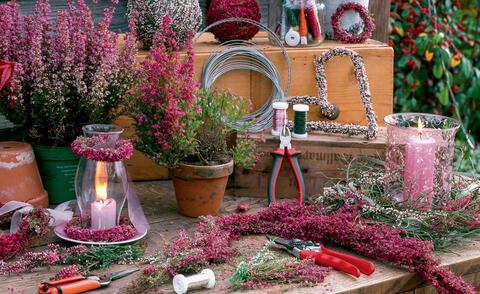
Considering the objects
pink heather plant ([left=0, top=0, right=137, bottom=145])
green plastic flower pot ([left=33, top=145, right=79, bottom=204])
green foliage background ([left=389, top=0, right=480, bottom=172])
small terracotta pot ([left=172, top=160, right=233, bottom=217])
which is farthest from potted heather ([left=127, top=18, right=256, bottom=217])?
green foliage background ([left=389, top=0, right=480, bottom=172])

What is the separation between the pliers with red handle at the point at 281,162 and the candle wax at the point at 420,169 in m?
0.29

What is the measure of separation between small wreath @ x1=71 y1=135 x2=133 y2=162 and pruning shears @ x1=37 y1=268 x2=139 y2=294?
275mm

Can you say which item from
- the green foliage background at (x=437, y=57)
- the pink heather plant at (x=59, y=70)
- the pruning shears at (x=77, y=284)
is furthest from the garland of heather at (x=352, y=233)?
the green foliage background at (x=437, y=57)

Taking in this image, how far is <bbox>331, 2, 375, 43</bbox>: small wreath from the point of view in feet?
8.08

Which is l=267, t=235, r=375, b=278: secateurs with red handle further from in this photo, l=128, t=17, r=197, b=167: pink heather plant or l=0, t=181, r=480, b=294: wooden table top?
l=128, t=17, r=197, b=167: pink heather plant

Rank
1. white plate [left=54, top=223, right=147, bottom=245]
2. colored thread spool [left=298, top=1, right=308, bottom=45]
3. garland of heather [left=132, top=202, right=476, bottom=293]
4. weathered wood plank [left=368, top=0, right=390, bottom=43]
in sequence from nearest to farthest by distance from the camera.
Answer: garland of heather [left=132, top=202, right=476, bottom=293], white plate [left=54, top=223, right=147, bottom=245], colored thread spool [left=298, top=1, right=308, bottom=45], weathered wood plank [left=368, top=0, right=390, bottom=43]

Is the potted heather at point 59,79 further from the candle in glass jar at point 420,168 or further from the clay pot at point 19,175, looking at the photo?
the candle in glass jar at point 420,168

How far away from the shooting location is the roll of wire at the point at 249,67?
88.7 inches

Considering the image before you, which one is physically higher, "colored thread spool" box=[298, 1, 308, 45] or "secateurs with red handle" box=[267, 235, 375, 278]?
"colored thread spool" box=[298, 1, 308, 45]

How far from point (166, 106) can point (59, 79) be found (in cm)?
29

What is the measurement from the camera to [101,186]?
182 cm

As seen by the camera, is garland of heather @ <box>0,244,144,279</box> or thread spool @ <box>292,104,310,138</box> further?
thread spool @ <box>292,104,310,138</box>

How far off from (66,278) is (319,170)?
2.79ft

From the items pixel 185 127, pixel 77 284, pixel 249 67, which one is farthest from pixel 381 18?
pixel 77 284
